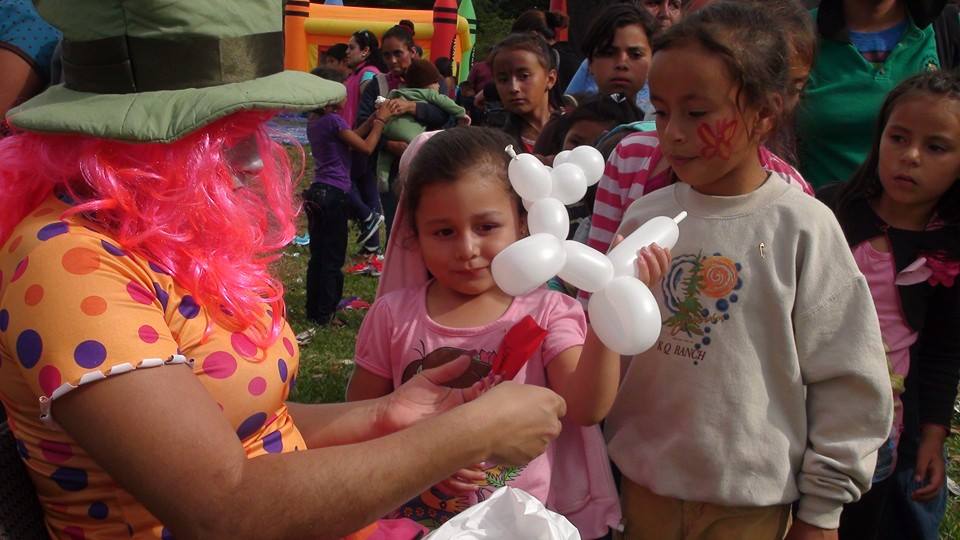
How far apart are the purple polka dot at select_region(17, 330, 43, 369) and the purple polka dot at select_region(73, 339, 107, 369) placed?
62 millimetres

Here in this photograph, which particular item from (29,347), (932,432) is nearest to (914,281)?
(932,432)

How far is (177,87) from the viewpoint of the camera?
1287mm

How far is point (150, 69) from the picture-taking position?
126cm

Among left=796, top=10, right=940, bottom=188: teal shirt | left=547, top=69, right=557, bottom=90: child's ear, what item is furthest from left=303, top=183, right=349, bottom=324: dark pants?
left=796, top=10, right=940, bottom=188: teal shirt

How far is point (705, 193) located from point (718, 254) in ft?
0.52

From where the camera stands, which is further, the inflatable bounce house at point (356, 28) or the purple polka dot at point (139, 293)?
the inflatable bounce house at point (356, 28)

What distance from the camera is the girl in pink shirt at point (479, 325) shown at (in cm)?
176

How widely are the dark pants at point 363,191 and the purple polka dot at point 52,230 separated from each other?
17.9 feet

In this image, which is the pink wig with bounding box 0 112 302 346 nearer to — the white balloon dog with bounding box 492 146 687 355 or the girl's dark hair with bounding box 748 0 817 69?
the white balloon dog with bounding box 492 146 687 355

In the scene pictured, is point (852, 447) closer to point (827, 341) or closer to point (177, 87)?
point (827, 341)

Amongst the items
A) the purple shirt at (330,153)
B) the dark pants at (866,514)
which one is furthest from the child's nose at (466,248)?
the purple shirt at (330,153)

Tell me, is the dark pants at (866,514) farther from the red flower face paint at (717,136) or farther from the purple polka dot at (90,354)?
the purple polka dot at (90,354)

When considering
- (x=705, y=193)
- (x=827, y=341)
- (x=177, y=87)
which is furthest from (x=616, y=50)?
(x=177, y=87)

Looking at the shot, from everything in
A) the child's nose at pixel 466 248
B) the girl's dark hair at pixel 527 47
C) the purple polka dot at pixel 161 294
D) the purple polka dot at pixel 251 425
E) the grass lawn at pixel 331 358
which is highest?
the girl's dark hair at pixel 527 47
